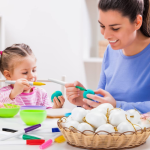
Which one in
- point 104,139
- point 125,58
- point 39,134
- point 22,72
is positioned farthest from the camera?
point 22,72

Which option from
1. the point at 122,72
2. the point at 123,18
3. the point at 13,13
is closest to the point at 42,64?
the point at 13,13

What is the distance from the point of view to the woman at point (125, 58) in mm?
1133

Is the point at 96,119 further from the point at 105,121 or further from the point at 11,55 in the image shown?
the point at 11,55

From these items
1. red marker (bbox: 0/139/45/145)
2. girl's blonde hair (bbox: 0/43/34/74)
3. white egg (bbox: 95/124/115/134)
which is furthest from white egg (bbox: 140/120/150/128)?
girl's blonde hair (bbox: 0/43/34/74)

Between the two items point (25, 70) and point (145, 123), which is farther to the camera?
point (25, 70)

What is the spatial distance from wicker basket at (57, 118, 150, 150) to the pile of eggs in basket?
0.04ft

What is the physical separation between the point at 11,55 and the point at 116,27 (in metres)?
0.81

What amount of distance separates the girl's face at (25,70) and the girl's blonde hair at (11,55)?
1.5 inches

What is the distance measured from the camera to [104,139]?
0.60 m

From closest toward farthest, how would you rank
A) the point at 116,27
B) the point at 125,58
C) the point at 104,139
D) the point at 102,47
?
1. the point at 104,139
2. the point at 116,27
3. the point at 125,58
4. the point at 102,47

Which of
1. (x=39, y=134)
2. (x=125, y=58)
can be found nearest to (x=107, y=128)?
(x=39, y=134)

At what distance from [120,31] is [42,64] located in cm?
149

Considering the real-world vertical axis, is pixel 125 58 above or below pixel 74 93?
above

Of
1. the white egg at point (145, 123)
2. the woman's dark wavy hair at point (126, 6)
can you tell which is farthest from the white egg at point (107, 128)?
the woman's dark wavy hair at point (126, 6)
